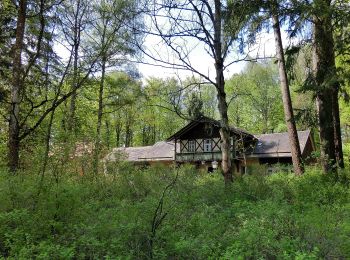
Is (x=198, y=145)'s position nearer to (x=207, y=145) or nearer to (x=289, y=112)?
(x=207, y=145)

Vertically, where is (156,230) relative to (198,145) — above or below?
below

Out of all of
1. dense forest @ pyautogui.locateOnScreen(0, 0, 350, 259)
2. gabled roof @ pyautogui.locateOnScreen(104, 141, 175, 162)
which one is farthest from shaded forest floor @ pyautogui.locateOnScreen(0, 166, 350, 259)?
gabled roof @ pyautogui.locateOnScreen(104, 141, 175, 162)

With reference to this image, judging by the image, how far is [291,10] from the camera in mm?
9070

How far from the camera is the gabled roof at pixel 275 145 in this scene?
27047mm

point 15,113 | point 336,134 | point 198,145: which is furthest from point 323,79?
point 198,145

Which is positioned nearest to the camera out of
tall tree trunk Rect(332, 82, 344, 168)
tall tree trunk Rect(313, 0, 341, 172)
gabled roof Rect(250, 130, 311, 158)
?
tall tree trunk Rect(313, 0, 341, 172)

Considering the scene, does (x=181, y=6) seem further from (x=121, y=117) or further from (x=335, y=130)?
(x=121, y=117)

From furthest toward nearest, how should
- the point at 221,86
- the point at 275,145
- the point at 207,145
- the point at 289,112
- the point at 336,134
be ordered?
1. the point at 207,145
2. the point at 275,145
3. the point at 289,112
4. the point at 336,134
5. the point at 221,86

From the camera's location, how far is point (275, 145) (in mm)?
28109

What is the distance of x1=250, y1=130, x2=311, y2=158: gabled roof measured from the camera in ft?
88.7

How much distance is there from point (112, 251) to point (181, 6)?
5.34 metres

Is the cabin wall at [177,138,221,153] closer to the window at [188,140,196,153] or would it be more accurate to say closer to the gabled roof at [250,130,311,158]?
the window at [188,140,196,153]

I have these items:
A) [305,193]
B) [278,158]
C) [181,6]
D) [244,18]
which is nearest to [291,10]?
[244,18]

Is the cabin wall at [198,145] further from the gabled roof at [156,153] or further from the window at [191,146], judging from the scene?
the gabled roof at [156,153]
